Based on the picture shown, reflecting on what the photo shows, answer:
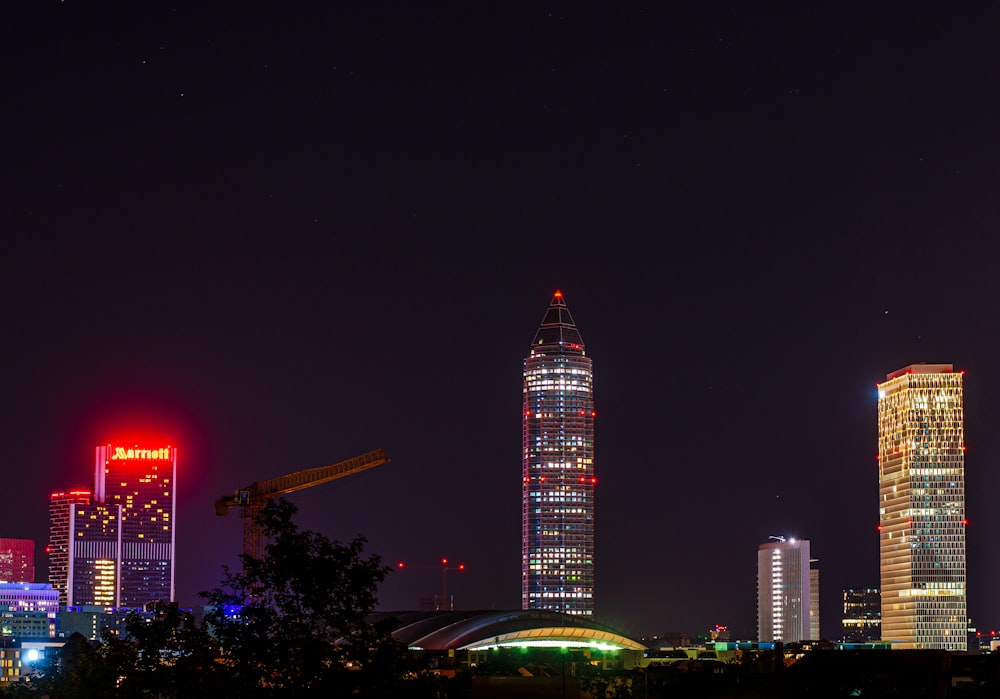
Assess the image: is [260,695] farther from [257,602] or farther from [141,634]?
[141,634]

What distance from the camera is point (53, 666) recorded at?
110 meters

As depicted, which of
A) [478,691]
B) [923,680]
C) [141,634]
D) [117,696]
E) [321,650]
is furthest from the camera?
[923,680]

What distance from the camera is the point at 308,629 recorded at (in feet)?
172

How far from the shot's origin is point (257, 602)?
2126 inches

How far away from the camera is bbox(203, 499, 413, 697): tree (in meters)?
51.8

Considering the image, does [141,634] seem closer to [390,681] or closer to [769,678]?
A: [390,681]

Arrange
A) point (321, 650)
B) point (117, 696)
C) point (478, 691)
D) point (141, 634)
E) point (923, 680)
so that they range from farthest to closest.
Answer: point (923, 680)
point (478, 691)
point (117, 696)
point (141, 634)
point (321, 650)

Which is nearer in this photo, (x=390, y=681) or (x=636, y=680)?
(x=390, y=681)

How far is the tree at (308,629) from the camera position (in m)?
51.8

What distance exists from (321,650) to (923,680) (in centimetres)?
10611

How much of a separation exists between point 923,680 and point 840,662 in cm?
789

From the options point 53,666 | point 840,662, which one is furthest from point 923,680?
point 53,666

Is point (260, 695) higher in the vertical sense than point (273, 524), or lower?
lower

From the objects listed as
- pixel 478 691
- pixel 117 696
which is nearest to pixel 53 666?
pixel 478 691
